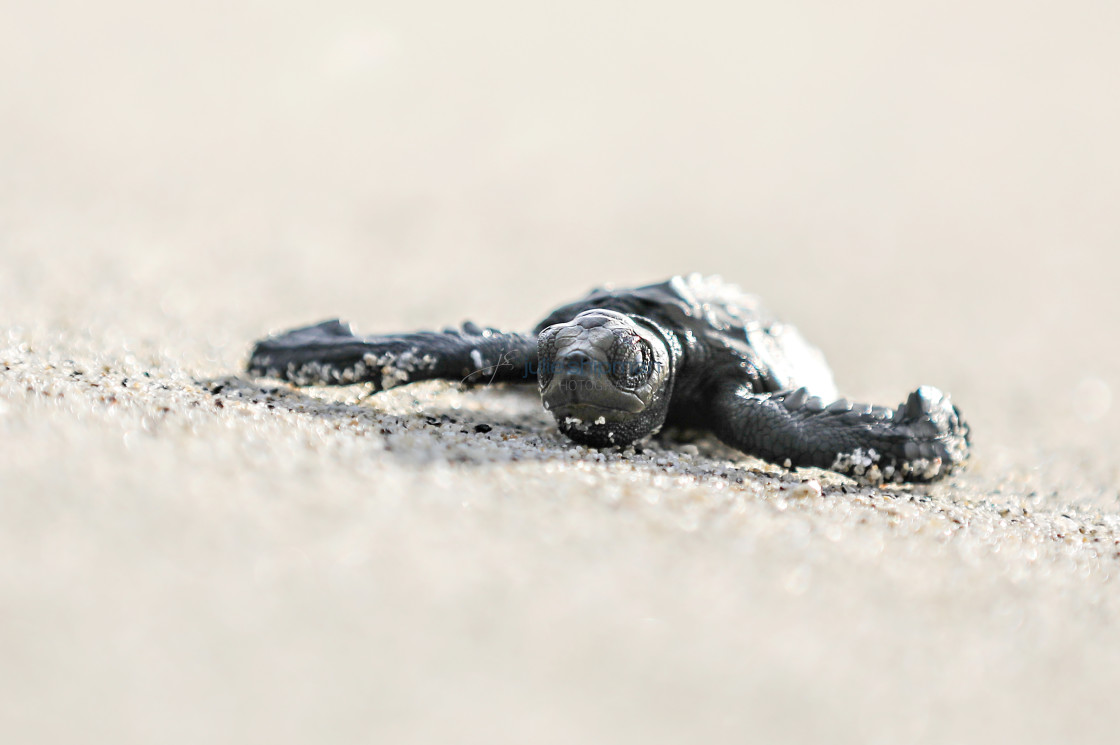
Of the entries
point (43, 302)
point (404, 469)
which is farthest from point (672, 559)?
point (43, 302)

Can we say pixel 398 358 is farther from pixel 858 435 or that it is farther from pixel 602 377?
pixel 858 435

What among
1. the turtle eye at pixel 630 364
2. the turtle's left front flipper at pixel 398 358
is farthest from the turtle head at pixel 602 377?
the turtle's left front flipper at pixel 398 358

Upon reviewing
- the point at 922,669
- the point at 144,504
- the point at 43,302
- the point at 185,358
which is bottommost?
the point at 922,669

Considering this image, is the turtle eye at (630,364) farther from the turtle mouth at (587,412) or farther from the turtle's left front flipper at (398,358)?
the turtle's left front flipper at (398,358)

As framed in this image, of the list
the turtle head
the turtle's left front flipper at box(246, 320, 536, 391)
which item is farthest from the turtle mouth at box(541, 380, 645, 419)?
the turtle's left front flipper at box(246, 320, 536, 391)

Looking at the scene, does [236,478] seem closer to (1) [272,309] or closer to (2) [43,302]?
(2) [43,302]

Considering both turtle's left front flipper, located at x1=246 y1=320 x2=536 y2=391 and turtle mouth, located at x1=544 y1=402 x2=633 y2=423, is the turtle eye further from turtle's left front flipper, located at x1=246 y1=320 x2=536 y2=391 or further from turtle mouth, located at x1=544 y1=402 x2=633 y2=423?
turtle's left front flipper, located at x1=246 y1=320 x2=536 y2=391
